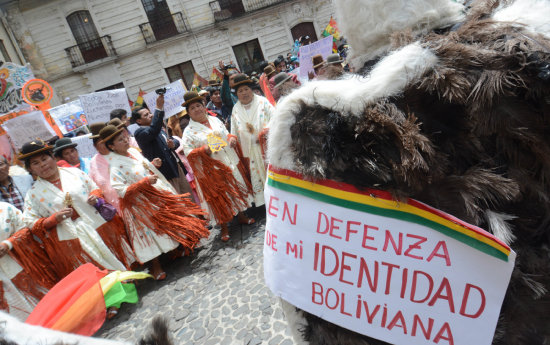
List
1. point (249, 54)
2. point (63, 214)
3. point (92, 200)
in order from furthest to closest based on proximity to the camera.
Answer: point (249, 54) < point (92, 200) < point (63, 214)

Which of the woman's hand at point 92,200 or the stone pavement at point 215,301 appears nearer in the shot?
the stone pavement at point 215,301

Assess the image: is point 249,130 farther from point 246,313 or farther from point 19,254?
point 19,254

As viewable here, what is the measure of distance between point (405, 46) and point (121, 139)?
3387mm

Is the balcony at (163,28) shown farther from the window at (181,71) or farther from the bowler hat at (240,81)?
the bowler hat at (240,81)

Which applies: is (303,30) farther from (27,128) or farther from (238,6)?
(27,128)

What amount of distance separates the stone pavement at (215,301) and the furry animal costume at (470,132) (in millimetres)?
1586

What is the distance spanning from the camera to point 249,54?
63.6 ft

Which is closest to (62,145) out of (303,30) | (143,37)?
(143,37)

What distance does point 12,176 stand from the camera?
3949 mm

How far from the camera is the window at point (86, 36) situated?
18.1 meters

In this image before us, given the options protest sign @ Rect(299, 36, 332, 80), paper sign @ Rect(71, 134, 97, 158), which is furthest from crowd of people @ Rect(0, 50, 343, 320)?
protest sign @ Rect(299, 36, 332, 80)

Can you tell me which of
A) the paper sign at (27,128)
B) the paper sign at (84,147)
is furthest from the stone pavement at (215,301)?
the paper sign at (27,128)

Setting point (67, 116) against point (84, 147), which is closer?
point (84, 147)

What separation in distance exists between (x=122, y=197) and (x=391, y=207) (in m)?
3.25
